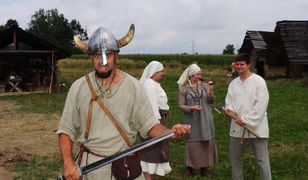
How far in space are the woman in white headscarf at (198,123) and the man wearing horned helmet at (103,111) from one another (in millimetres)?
3798

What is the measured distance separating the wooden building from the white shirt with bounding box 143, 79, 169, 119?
67.0 feet

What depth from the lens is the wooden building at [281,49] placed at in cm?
2631

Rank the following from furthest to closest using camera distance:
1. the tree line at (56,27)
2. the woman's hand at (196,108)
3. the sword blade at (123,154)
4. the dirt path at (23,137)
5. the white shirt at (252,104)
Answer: the tree line at (56,27) < the dirt path at (23,137) < the woman's hand at (196,108) < the white shirt at (252,104) < the sword blade at (123,154)

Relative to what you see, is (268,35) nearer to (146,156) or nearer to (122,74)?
(146,156)

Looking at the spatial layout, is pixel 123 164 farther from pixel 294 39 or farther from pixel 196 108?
pixel 294 39

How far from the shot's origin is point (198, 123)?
7.38 m

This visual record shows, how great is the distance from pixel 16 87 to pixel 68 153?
21.8 metres

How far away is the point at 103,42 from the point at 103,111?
500mm

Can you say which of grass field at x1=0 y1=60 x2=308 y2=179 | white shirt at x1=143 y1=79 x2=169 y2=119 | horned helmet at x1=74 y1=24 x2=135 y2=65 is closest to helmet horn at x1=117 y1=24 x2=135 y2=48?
horned helmet at x1=74 y1=24 x2=135 y2=65

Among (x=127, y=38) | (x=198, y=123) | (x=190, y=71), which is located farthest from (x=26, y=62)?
(x=127, y=38)

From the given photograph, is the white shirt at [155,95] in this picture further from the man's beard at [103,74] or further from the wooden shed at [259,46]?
the wooden shed at [259,46]

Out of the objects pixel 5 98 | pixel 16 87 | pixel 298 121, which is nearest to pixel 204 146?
pixel 298 121

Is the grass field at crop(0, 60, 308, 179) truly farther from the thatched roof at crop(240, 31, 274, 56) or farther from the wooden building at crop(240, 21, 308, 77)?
the thatched roof at crop(240, 31, 274, 56)

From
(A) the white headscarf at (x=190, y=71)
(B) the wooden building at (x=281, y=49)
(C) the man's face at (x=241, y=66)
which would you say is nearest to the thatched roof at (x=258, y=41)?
(B) the wooden building at (x=281, y=49)
